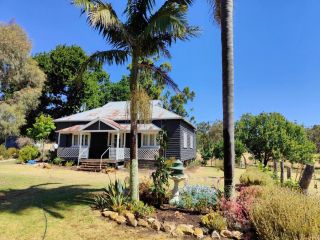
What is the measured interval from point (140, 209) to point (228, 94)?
4.34m

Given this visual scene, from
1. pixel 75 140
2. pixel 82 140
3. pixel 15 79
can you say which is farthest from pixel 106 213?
pixel 15 79

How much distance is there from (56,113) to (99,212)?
123 feet


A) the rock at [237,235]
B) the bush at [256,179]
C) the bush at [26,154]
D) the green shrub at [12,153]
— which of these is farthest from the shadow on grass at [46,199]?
the green shrub at [12,153]

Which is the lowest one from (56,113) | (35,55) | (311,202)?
(311,202)

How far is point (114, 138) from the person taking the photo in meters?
27.8

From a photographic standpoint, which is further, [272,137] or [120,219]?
[272,137]

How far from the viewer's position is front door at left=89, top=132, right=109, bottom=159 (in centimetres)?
2780

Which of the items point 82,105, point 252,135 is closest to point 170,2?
point 252,135

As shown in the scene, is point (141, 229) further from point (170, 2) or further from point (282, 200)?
point (170, 2)

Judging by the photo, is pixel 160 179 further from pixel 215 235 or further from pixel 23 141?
pixel 23 141

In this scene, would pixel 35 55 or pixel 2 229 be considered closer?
pixel 2 229

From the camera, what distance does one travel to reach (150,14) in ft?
34.1

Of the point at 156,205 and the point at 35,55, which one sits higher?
the point at 35,55

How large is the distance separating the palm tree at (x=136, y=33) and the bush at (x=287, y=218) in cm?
398
